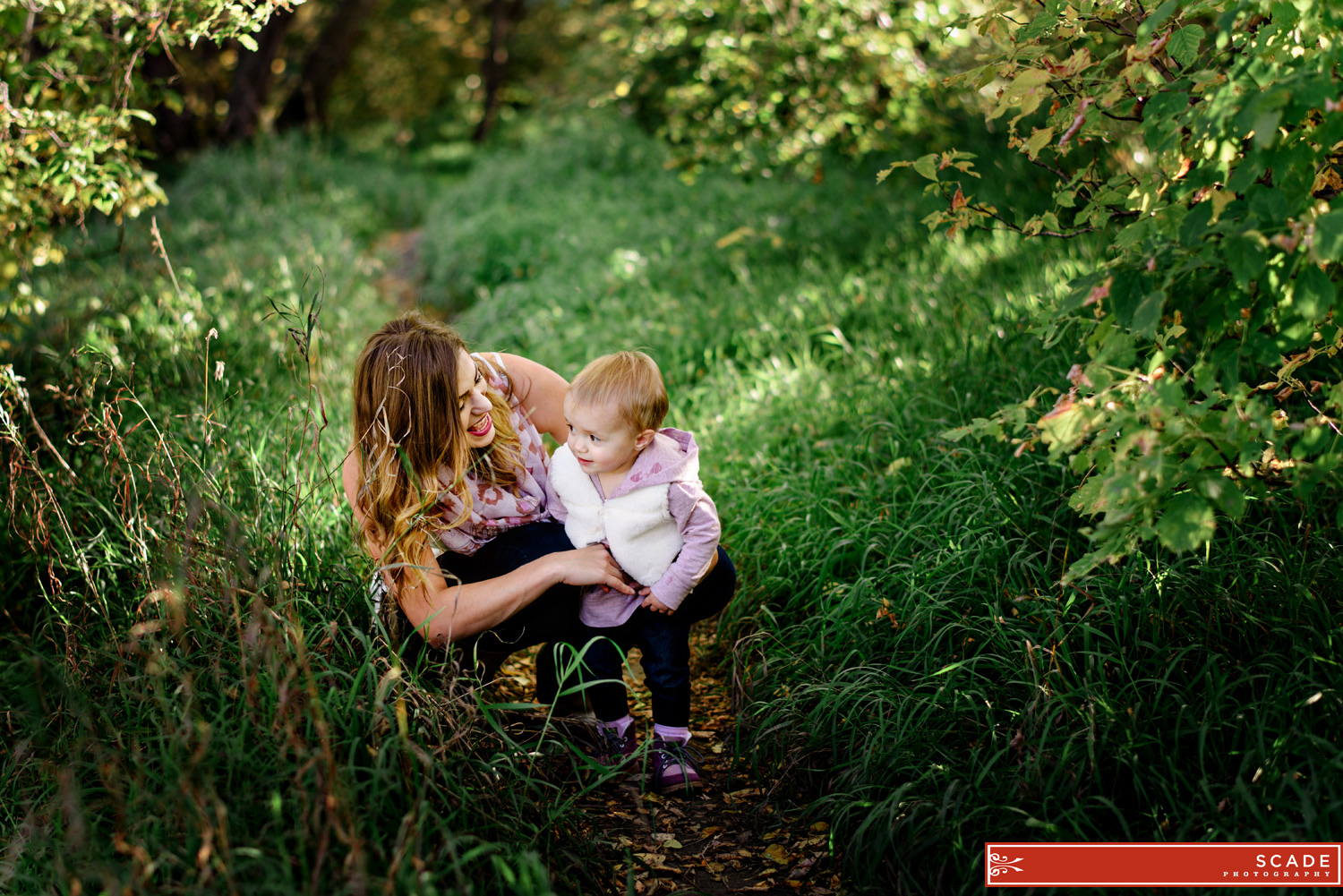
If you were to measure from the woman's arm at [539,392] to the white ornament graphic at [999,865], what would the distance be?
1780mm

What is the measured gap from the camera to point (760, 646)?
121 inches

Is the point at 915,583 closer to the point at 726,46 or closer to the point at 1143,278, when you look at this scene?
the point at 1143,278

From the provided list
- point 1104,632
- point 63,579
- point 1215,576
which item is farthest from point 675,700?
point 63,579

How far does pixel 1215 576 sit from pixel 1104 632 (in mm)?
392

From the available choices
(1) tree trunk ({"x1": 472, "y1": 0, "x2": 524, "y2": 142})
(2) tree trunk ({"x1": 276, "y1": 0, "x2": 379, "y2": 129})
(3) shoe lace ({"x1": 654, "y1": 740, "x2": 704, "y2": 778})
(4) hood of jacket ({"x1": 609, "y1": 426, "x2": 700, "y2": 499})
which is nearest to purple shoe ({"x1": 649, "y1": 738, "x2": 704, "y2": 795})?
(3) shoe lace ({"x1": 654, "y1": 740, "x2": 704, "y2": 778})

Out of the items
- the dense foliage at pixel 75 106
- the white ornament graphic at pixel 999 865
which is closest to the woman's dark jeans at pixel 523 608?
the white ornament graphic at pixel 999 865

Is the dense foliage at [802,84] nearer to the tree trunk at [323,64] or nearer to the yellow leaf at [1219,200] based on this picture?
the yellow leaf at [1219,200]

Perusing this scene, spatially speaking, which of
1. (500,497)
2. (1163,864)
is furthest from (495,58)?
(1163,864)

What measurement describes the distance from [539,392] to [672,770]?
1.29m

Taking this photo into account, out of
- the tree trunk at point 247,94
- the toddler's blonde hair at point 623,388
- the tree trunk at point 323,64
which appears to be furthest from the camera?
the tree trunk at point 323,64

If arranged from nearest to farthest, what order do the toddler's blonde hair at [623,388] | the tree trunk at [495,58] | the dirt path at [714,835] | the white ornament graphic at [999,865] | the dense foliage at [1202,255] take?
the dense foliage at [1202,255], the white ornament graphic at [999,865], the dirt path at [714,835], the toddler's blonde hair at [623,388], the tree trunk at [495,58]

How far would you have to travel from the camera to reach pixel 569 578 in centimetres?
256

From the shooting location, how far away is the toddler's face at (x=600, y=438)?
2473 millimetres

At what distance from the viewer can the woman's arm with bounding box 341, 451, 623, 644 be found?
251cm
